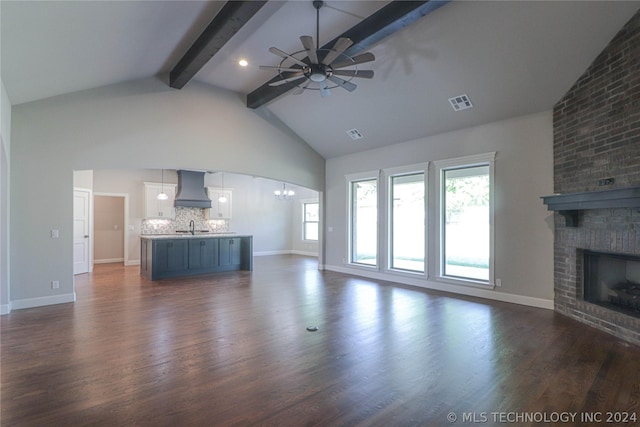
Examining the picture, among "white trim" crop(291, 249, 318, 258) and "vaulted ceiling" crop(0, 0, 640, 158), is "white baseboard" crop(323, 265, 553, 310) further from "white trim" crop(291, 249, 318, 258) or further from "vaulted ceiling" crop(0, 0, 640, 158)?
"white trim" crop(291, 249, 318, 258)

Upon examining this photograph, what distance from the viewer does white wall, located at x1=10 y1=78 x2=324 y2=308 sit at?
486 cm

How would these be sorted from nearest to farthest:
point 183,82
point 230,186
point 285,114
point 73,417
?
point 73,417, point 183,82, point 285,114, point 230,186

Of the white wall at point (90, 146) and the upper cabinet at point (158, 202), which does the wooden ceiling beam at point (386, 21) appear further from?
the upper cabinet at point (158, 202)

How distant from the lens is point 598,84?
4.07 meters

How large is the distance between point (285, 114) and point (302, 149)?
1.11 metres

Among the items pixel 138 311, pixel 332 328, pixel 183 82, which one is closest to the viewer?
pixel 332 328

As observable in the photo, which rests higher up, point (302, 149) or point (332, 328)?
point (302, 149)

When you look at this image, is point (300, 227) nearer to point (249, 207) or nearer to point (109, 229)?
point (249, 207)

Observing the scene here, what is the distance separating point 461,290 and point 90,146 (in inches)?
270

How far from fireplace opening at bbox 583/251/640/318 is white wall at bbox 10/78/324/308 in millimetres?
6073

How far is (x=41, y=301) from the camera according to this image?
4973mm

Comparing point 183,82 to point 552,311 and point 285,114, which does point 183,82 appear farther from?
point 552,311

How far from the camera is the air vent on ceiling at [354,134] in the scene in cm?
699

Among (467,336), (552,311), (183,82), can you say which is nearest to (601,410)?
(467,336)
